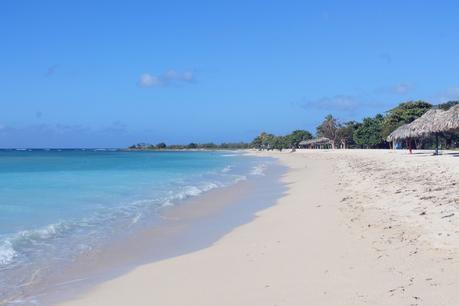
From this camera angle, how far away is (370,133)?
201 feet

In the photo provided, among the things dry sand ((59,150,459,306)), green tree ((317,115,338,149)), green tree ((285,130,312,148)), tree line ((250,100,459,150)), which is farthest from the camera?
green tree ((285,130,312,148))

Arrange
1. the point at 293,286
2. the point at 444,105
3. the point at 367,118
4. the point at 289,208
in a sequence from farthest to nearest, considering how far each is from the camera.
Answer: the point at 367,118 → the point at 444,105 → the point at 289,208 → the point at 293,286

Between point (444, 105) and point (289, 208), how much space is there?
57053 millimetres

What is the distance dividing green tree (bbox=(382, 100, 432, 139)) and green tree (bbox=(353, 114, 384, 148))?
3023mm

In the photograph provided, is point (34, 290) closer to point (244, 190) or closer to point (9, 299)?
point (9, 299)

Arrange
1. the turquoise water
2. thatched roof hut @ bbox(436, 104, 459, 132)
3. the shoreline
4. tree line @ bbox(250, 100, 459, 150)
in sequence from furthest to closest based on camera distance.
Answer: tree line @ bbox(250, 100, 459, 150), thatched roof hut @ bbox(436, 104, 459, 132), the turquoise water, the shoreline

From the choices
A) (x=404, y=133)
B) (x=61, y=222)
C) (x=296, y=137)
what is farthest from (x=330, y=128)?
(x=61, y=222)

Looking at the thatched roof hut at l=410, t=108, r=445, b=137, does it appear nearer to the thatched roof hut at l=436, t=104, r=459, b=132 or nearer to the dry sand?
the thatched roof hut at l=436, t=104, r=459, b=132

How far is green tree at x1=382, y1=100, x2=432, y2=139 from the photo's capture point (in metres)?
52.3

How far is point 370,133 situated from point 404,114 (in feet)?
27.3

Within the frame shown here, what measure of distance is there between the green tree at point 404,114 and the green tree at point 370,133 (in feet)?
9.92

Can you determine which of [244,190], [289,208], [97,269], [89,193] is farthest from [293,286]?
[89,193]

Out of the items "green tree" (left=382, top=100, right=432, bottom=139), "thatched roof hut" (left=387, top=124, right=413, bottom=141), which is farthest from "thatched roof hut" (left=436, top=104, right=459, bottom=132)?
"green tree" (left=382, top=100, right=432, bottom=139)

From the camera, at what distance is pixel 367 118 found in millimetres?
65375
